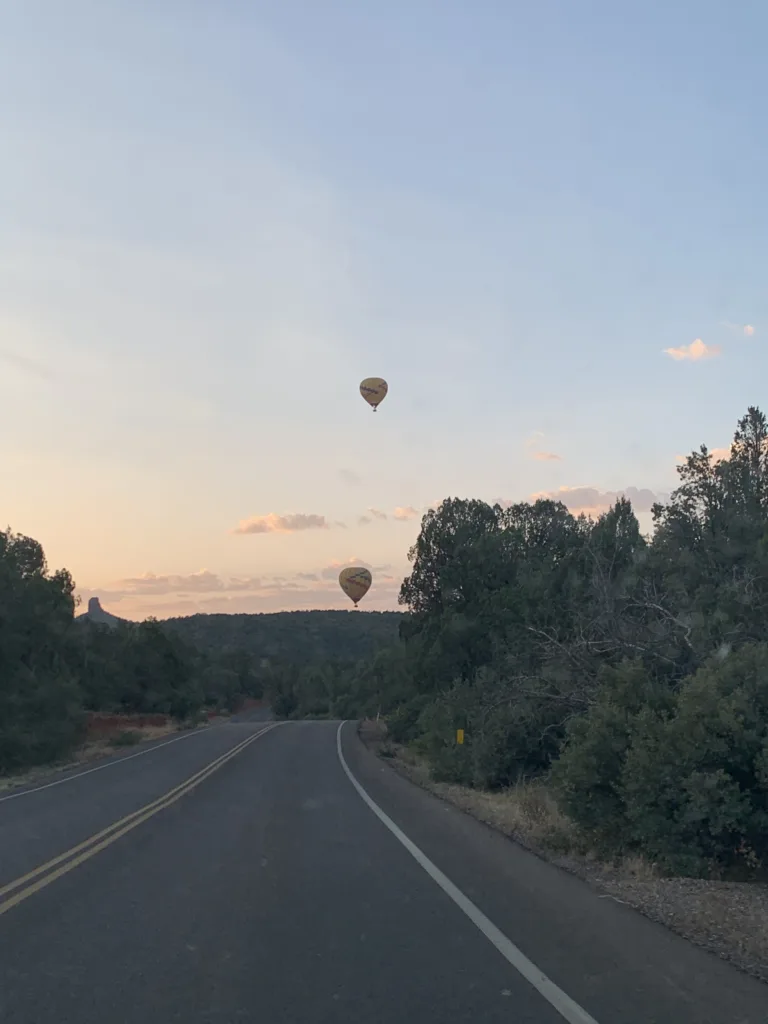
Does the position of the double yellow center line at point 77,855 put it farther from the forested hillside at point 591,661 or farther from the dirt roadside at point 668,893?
the forested hillside at point 591,661

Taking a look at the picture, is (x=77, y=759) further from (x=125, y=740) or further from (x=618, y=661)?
(x=618, y=661)

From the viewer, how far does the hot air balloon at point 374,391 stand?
4400 centimetres

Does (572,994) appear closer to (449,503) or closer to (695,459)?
(695,459)

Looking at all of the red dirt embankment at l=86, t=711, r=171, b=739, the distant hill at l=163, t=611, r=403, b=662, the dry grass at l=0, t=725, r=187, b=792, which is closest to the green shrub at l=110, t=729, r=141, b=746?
the dry grass at l=0, t=725, r=187, b=792

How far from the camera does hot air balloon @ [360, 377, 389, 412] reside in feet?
144

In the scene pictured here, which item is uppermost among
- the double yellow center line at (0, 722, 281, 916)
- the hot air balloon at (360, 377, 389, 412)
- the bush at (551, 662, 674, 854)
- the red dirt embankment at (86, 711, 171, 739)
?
the hot air balloon at (360, 377, 389, 412)

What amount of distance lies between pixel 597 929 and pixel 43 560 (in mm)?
62600

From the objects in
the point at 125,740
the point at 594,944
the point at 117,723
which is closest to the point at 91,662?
the point at 117,723

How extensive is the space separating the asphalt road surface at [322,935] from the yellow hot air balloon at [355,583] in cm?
3570

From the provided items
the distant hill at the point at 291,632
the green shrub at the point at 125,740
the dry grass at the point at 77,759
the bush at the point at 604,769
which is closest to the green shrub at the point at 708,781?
the bush at the point at 604,769

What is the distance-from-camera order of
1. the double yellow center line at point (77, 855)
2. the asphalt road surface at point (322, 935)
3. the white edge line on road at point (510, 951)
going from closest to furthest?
1. the white edge line on road at point (510, 951)
2. the asphalt road surface at point (322, 935)
3. the double yellow center line at point (77, 855)

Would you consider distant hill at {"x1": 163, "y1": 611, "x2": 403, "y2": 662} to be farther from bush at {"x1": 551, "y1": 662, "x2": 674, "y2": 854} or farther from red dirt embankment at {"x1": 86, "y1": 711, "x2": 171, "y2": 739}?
bush at {"x1": 551, "y1": 662, "x2": 674, "y2": 854}

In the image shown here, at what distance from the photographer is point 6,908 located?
8992 mm

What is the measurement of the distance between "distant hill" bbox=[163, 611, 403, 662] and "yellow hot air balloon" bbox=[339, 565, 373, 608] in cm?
10872
